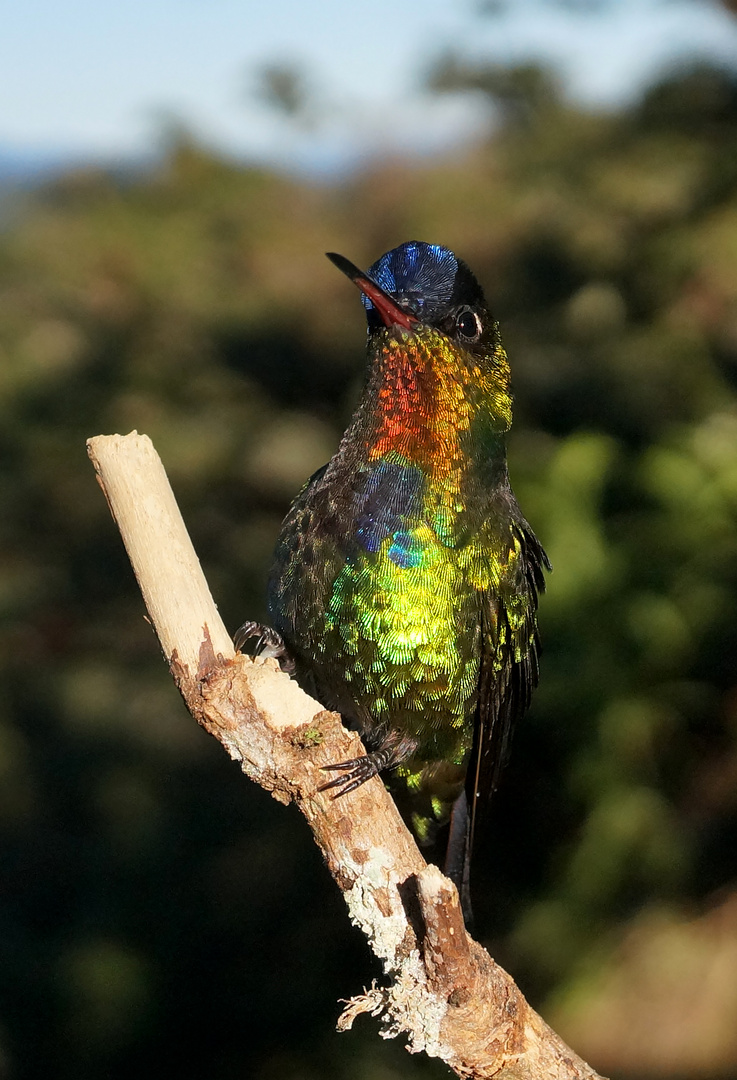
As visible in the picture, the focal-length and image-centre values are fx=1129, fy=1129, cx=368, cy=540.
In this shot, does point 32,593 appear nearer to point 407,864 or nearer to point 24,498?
point 24,498

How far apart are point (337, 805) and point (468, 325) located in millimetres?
1231

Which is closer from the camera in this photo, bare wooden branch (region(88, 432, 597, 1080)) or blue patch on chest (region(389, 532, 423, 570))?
bare wooden branch (region(88, 432, 597, 1080))

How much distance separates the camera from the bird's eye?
2.81m

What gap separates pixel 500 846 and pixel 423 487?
2.39m

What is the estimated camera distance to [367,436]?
2.73 metres

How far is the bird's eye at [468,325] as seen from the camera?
9.21 feet

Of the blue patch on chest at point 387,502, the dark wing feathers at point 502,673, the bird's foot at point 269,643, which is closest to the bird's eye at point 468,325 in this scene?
the blue patch on chest at point 387,502

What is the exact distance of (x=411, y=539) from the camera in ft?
8.61

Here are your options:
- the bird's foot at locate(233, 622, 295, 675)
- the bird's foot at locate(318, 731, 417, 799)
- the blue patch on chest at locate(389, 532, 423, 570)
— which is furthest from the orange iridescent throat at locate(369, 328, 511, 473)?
the bird's foot at locate(318, 731, 417, 799)

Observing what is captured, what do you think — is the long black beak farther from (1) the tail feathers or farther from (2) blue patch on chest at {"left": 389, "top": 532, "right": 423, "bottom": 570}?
(1) the tail feathers

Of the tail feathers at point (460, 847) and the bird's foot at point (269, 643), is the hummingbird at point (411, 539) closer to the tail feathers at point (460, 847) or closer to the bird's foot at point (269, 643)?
the bird's foot at point (269, 643)

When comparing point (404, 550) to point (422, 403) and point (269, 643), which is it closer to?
point (422, 403)

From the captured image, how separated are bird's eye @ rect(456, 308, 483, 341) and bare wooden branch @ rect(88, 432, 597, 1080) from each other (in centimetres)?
89

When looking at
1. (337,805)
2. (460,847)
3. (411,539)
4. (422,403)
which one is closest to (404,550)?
(411,539)
